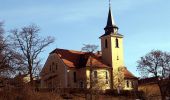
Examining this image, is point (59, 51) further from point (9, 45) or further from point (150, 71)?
point (9, 45)

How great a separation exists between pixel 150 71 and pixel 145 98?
573cm

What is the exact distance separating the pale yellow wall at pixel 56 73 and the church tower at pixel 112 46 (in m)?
9.98

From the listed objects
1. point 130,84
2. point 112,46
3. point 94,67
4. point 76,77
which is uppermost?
point 112,46

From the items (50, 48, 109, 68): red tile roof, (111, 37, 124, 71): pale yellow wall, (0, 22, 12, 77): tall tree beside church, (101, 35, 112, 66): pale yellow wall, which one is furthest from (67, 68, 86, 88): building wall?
(0, 22, 12, 77): tall tree beside church

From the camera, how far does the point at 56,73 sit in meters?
90.6

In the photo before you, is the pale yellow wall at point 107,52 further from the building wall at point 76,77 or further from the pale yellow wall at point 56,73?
the pale yellow wall at point 56,73

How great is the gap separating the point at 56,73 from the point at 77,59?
5025 mm

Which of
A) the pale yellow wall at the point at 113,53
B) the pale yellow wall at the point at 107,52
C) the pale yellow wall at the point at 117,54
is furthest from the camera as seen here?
the pale yellow wall at the point at 107,52

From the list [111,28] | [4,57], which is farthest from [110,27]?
[4,57]

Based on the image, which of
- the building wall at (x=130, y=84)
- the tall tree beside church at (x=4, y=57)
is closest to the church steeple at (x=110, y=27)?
the building wall at (x=130, y=84)

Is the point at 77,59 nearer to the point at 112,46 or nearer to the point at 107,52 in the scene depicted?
the point at 107,52

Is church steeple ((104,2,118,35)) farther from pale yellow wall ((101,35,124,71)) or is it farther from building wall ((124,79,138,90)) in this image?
building wall ((124,79,138,90))

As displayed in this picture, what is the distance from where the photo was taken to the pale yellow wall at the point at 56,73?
87812 millimetres

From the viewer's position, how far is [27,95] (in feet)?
125
